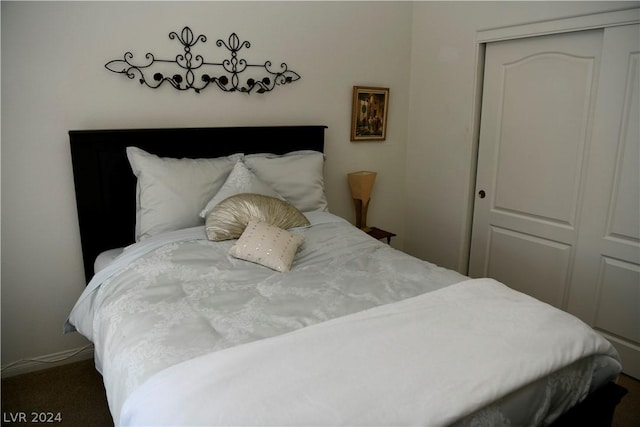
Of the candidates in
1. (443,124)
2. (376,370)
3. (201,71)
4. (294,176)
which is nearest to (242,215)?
(294,176)

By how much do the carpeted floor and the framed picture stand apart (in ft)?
7.40

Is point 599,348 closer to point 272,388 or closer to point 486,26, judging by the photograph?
point 272,388

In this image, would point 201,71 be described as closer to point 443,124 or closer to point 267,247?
point 267,247

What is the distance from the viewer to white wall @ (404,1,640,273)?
3.08m

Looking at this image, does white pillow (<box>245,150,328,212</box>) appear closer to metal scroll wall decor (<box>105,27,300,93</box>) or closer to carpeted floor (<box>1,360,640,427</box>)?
metal scroll wall decor (<box>105,27,300,93</box>)

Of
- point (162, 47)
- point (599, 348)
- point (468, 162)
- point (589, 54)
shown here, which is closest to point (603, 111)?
point (589, 54)

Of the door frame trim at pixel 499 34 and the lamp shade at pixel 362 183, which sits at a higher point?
the door frame trim at pixel 499 34

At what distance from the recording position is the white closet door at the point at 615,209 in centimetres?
230

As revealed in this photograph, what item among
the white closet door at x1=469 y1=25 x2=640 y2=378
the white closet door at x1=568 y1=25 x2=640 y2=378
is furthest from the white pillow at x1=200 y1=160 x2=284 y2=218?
the white closet door at x1=568 y1=25 x2=640 y2=378

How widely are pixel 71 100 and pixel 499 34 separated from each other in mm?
2598

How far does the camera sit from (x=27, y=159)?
2.22 metres

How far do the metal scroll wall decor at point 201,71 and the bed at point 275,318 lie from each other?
0.98ft

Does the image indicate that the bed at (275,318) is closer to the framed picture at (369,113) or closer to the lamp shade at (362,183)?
the lamp shade at (362,183)

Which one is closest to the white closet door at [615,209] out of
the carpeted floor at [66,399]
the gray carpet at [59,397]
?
the carpeted floor at [66,399]
